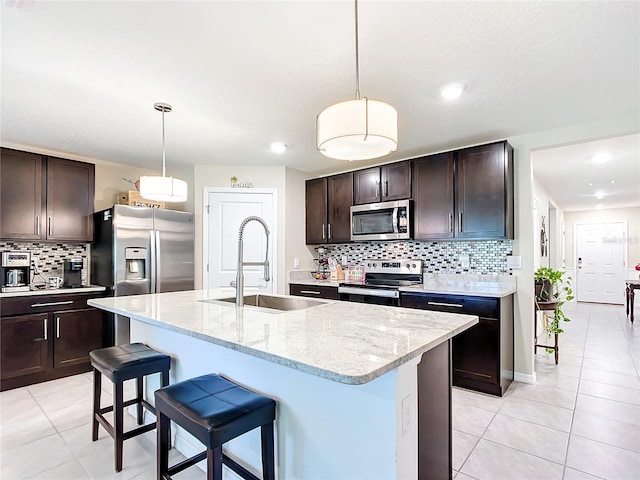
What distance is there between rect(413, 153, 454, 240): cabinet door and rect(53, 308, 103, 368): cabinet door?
355 cm

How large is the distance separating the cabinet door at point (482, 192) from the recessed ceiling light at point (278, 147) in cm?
177

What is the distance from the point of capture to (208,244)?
4.25 metres

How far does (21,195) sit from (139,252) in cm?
121

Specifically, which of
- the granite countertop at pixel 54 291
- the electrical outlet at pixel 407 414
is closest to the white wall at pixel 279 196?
the granite countertop at pixel 54 291

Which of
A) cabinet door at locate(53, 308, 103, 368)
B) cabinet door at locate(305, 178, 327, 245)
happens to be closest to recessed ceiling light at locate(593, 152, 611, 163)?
cabinet door at locate(305, 178, 327, 245)

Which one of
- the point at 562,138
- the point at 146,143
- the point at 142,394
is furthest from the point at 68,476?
the point at 562,138

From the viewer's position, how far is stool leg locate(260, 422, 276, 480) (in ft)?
4.72

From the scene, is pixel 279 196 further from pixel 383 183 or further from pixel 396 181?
pixel 396 181

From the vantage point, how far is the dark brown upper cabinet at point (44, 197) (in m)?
3.35

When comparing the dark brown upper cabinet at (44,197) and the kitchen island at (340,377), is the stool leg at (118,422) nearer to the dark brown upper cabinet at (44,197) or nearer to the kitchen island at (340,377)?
the kitchen island at (340,377)

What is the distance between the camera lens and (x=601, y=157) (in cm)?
Answer: 411

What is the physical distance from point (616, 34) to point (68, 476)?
375cm

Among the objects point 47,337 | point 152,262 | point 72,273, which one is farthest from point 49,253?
point 152,262

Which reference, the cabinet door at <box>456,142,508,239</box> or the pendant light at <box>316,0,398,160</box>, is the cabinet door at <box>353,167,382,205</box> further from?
the pendant light at <box>316,0,398,160</box>
